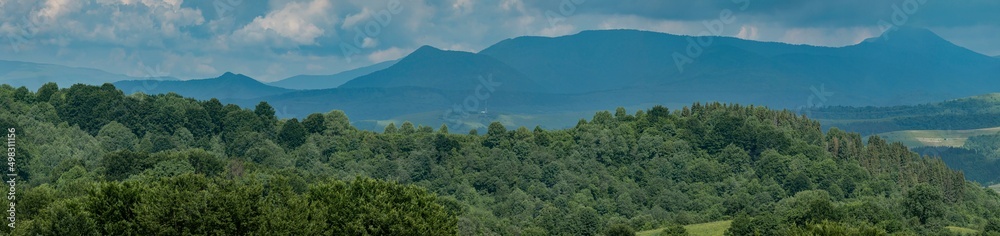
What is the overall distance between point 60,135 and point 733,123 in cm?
10019

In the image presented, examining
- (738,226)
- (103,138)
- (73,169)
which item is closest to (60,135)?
(103,138)

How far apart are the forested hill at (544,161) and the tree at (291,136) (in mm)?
221

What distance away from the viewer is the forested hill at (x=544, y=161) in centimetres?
11794

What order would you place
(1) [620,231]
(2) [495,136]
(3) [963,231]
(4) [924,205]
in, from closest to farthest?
(1) [620,231] < (3) [963,231] < (4) [924,205] < (2) [495,136]

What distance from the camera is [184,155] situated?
11744 centimetres

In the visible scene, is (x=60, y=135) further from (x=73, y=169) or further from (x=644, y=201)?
(x=644, y=201)

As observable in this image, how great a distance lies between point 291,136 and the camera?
16262 cm

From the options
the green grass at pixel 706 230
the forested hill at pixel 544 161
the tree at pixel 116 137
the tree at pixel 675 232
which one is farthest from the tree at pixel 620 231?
the tree at pixel 116 137

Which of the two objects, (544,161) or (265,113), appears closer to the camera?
(544,161)

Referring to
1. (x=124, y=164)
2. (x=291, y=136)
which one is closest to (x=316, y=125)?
(x=291, y=136)

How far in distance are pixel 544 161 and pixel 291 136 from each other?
39795 mm

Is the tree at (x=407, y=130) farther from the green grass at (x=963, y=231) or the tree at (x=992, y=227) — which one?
the tree at (x=992, y=227)

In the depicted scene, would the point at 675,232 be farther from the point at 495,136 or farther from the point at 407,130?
the point at 407,130

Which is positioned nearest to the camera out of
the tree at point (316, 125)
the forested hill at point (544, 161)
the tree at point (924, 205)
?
the tree at point (924, 205)
